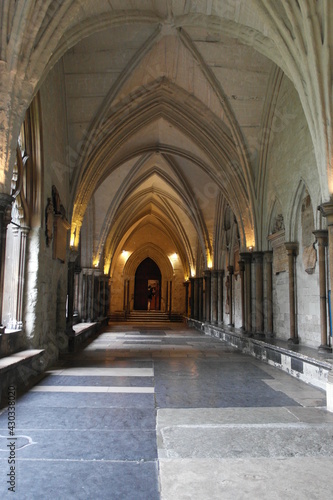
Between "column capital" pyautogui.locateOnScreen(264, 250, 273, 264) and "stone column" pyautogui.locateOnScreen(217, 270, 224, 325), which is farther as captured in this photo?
"stone column" pyautogui.locateOnScreen(217, 270, 224, 325)

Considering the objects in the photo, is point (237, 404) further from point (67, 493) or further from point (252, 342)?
point (252, 342)

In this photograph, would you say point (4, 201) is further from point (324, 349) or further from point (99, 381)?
point (324, 349)

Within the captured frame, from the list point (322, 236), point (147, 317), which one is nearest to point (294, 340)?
point (322, 236)

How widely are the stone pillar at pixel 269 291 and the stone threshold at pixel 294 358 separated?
0.53 m

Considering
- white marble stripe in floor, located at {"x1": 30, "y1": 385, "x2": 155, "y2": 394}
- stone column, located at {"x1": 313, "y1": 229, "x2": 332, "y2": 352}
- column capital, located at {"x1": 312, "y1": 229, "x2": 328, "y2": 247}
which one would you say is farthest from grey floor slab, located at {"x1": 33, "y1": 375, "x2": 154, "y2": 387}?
column capital, located at {"x1": 312, "y1": 229, "x2": 328, "y2": 247}

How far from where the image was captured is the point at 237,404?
422 centimetres

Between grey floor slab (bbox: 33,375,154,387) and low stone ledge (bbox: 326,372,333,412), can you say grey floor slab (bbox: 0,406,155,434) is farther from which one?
low stone ledge (bbox: 326,372,333,412)

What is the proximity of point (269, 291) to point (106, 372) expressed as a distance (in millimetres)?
4622

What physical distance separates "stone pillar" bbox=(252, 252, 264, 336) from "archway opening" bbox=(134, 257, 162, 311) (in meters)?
17.4

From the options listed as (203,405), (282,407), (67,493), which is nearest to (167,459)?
(67,493)

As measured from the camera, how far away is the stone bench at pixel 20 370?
4246 millimetres

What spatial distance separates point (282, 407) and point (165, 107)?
789cm

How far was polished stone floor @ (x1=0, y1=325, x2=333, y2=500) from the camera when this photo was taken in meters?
2.33

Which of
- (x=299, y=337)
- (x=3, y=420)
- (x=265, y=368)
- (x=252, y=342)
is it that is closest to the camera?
(x=3, y=420)
